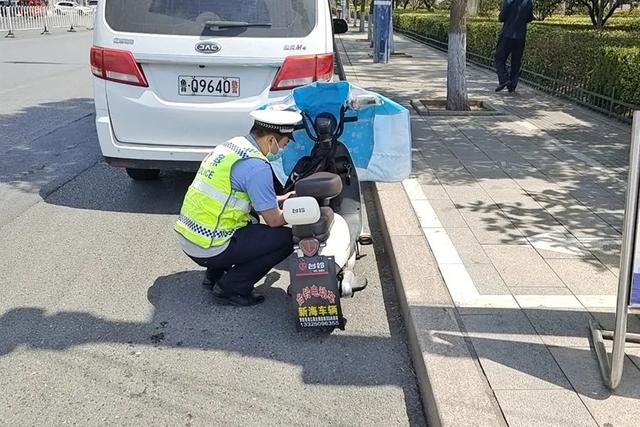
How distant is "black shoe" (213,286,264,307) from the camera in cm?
412

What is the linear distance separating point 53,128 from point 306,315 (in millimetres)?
6700

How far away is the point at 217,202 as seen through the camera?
3805 millimetres

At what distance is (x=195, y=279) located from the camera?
14.9 ft

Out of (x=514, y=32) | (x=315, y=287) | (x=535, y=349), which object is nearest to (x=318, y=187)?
(x=315, y=287)

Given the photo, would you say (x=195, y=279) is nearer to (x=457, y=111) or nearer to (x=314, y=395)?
(x=314, y=395)

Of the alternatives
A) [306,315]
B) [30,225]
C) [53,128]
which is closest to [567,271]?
[306,315]

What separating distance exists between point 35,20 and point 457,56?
30922mm

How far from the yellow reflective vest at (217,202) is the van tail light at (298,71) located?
1.49 metres

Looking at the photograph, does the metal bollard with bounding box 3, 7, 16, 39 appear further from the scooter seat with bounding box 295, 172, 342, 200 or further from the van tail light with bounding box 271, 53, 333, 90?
the scooter seat with bounding box 295, 172, 342, 200

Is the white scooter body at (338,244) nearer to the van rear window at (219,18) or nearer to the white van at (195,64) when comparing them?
the white van at (195,64)

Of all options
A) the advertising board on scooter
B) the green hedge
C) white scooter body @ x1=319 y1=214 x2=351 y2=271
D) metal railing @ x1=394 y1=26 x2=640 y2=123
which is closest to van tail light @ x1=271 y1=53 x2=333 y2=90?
white scooter body @ x1=319 y1=214 x2=351 y2=271

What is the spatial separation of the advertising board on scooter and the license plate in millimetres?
2131

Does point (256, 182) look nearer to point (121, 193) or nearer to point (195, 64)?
point (195, 64)

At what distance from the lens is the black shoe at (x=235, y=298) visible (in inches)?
162
